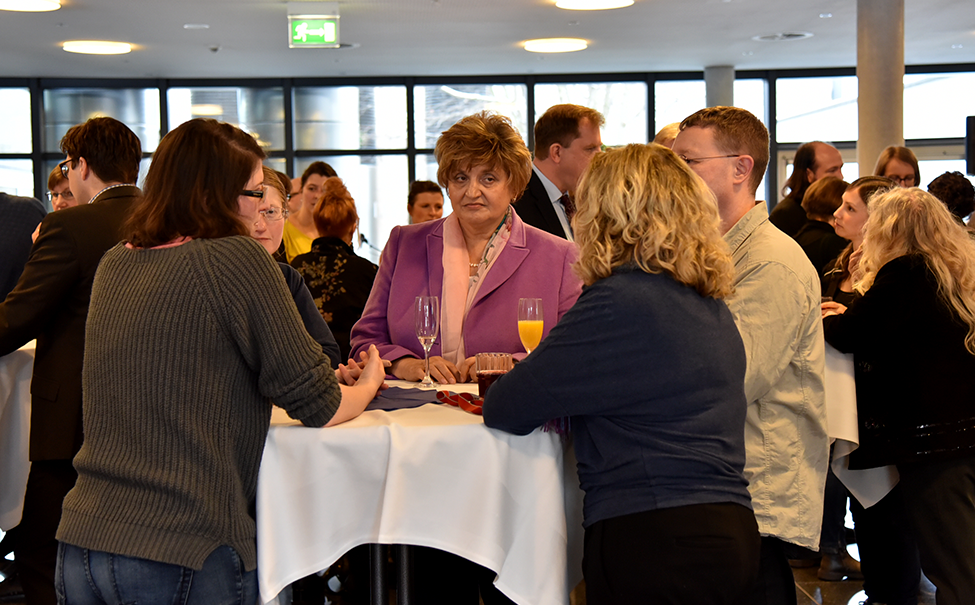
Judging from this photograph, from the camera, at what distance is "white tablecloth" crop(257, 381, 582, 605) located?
1.87 m

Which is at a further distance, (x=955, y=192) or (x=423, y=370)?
(x=955, y=192)

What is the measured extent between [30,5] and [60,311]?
230 inches

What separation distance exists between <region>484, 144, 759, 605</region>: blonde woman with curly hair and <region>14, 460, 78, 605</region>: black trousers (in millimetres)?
1828

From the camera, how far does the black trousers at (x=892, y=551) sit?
3.15m

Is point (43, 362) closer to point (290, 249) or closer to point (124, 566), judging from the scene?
point (124, 566)

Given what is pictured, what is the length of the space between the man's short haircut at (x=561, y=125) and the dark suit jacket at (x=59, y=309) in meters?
1.79

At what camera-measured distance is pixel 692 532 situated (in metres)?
1.68

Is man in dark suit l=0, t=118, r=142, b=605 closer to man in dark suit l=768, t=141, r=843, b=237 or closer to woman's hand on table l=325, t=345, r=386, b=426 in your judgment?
woman's hand on table l=325, t=345, r=386, b=426

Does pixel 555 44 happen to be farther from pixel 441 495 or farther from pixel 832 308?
pixel 441 495

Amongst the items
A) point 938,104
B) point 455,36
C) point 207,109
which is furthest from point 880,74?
point 207,109

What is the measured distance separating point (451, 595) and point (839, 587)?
2032mm

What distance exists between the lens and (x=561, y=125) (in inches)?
154

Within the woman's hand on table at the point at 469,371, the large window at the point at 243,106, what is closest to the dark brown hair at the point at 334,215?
the woman's hand on table at the point at 469,371

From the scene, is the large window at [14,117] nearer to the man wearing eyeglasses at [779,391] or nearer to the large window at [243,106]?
the large window at [243,106]
